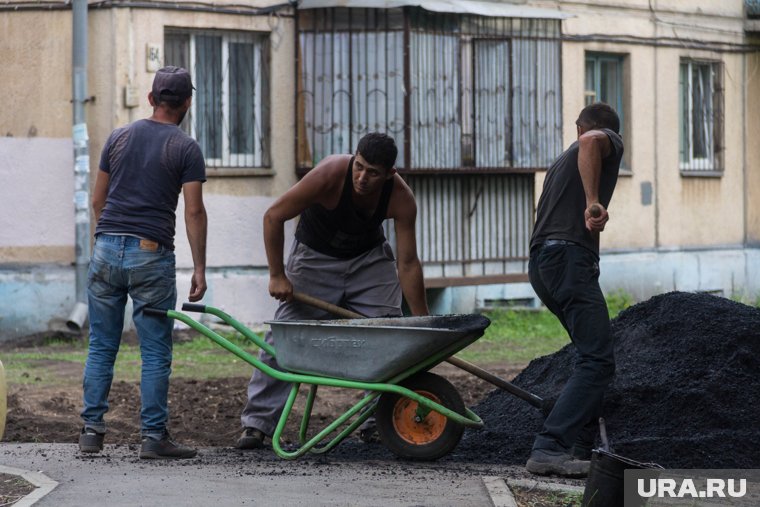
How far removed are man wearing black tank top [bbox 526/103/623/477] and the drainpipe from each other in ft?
27.9

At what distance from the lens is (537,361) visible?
361 inches

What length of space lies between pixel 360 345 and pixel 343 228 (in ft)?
2.98

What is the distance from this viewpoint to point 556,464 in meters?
6.80

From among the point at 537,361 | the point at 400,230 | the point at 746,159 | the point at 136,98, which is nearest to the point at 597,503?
the point at 400,230

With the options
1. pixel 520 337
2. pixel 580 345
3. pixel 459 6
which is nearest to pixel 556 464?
pixel 580 345

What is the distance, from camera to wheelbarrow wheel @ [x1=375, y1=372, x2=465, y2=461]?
7207 mm

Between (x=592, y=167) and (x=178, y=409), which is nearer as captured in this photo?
(x=592, y=167)

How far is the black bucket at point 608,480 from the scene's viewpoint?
5.68 m

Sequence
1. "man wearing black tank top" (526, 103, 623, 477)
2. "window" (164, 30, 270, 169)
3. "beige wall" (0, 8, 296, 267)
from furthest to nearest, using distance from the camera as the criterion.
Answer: "window" (164, 30, 270, 169), "beige wall" (0, 8, 296, 267), "man wearing black tank top" (526, 103, 623, 477)

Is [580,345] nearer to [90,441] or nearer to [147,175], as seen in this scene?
[147,175]

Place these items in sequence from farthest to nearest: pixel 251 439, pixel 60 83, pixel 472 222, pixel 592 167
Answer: pixel 472 222 < pixel 60 83 < pixel 251 439 < pixel 592 167

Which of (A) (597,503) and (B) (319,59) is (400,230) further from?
(B) (319,59)

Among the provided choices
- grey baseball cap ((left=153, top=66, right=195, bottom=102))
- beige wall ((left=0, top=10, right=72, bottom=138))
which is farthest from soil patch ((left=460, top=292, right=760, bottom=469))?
beige wall ((left=0, top=10, right=72, bottom=138))

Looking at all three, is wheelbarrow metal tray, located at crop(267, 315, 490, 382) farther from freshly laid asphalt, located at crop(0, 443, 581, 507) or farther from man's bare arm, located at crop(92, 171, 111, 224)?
man's bare arm, located at crop(92, 171, 111, 224)
